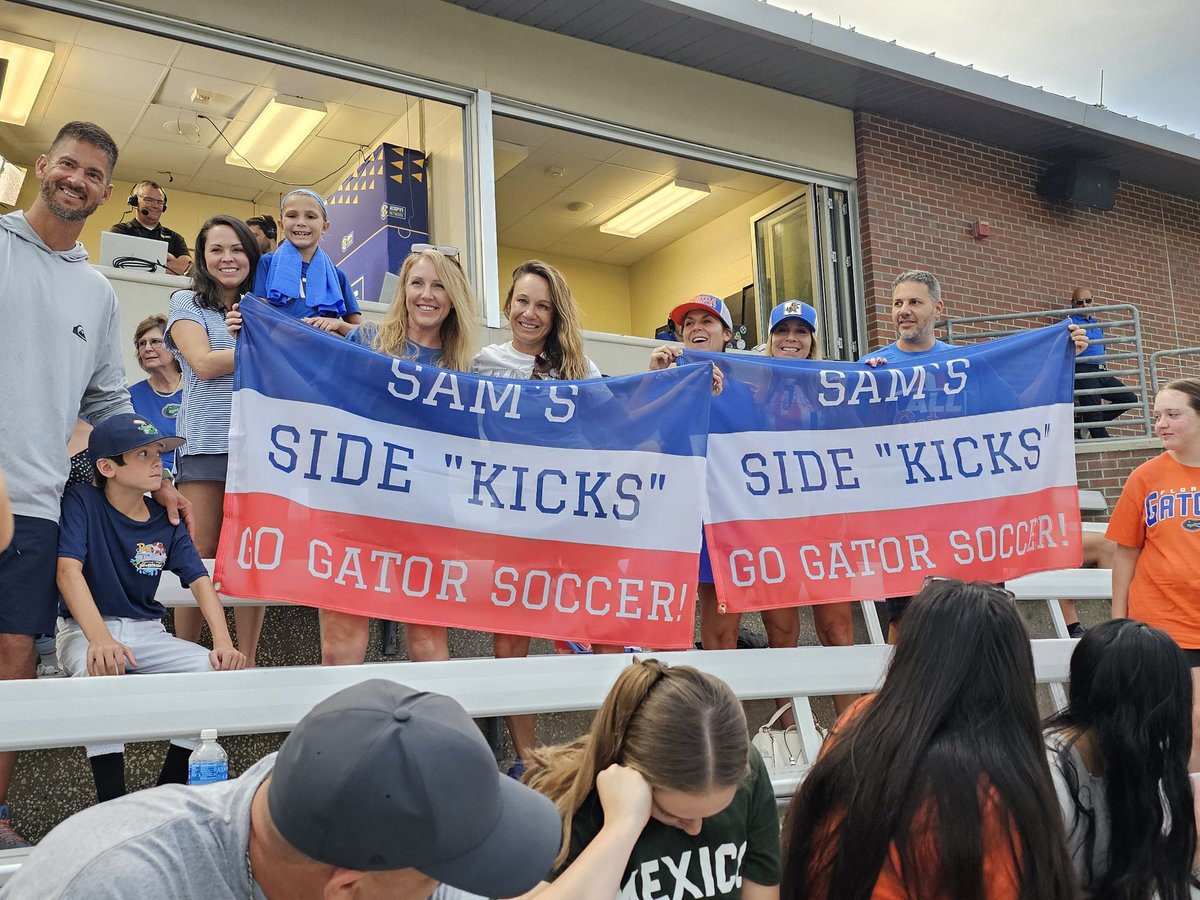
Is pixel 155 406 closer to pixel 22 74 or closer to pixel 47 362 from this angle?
pixel 47 362

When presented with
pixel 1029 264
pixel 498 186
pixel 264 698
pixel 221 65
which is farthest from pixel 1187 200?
pixel 264 698

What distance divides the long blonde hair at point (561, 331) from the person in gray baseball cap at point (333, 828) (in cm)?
334

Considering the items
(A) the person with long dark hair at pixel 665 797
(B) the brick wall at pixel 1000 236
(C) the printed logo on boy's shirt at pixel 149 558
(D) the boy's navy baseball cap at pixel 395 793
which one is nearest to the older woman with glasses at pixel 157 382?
(C) the printed logo on boy's shirt at pixel 149 558

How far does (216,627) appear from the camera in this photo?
3795 mm

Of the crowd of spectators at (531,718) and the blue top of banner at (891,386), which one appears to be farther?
the blue top of banner at (891,386)

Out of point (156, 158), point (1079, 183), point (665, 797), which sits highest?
point (156, 158)

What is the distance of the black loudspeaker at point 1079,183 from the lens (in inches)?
491

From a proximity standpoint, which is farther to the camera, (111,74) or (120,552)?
(111,74)

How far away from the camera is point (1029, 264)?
40.9 feet

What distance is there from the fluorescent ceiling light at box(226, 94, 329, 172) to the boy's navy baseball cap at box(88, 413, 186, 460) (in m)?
7.53

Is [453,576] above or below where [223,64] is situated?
below

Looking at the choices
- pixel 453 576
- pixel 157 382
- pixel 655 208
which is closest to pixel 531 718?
pixel 453 576

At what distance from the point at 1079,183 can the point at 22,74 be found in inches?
425

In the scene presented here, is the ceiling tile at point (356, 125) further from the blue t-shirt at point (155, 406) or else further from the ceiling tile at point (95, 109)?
the blue t-shirt at point (155, 406)
